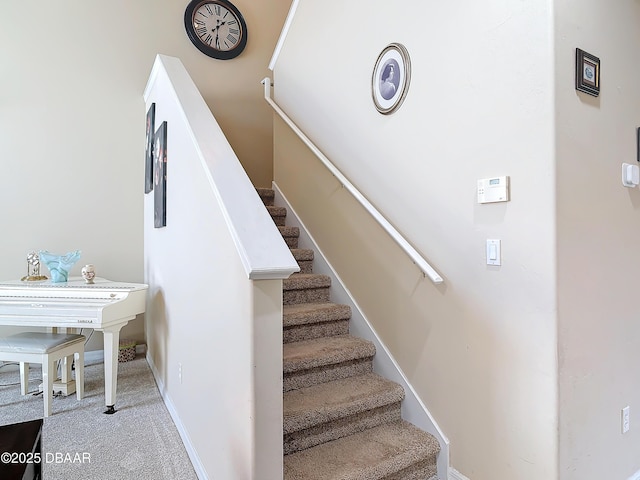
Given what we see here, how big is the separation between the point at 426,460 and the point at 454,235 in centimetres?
108

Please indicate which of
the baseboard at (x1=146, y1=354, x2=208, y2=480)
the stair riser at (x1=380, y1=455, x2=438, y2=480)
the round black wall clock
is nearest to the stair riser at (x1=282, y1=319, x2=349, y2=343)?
the baseboard at (x1=146, y1=354, x2=208, y2=480)

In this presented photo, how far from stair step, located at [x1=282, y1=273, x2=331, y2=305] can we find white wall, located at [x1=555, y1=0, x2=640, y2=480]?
61.8 inches

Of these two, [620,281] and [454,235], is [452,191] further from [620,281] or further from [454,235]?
[620,281]

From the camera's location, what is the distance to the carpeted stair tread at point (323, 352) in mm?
2004

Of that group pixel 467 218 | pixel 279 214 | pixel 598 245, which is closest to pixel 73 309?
pixel 279 214

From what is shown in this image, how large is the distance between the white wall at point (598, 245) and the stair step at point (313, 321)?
1.32 meters

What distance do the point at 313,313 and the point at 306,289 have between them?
1.01ft

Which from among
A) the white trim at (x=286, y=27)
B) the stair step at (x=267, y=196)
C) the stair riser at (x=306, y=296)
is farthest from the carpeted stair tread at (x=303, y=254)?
the white trim at (x=286, y=27)

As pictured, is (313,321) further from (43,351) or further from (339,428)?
(43,351)

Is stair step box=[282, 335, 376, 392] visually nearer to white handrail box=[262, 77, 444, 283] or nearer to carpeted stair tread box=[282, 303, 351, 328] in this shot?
carpeted stair tread box=[282, 303, 351, 328]

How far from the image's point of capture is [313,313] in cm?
235

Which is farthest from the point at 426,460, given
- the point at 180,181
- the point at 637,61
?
the point at 637,61

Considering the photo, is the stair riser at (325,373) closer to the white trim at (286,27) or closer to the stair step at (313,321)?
the stair step at (313,321)

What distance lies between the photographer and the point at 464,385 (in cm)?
170
